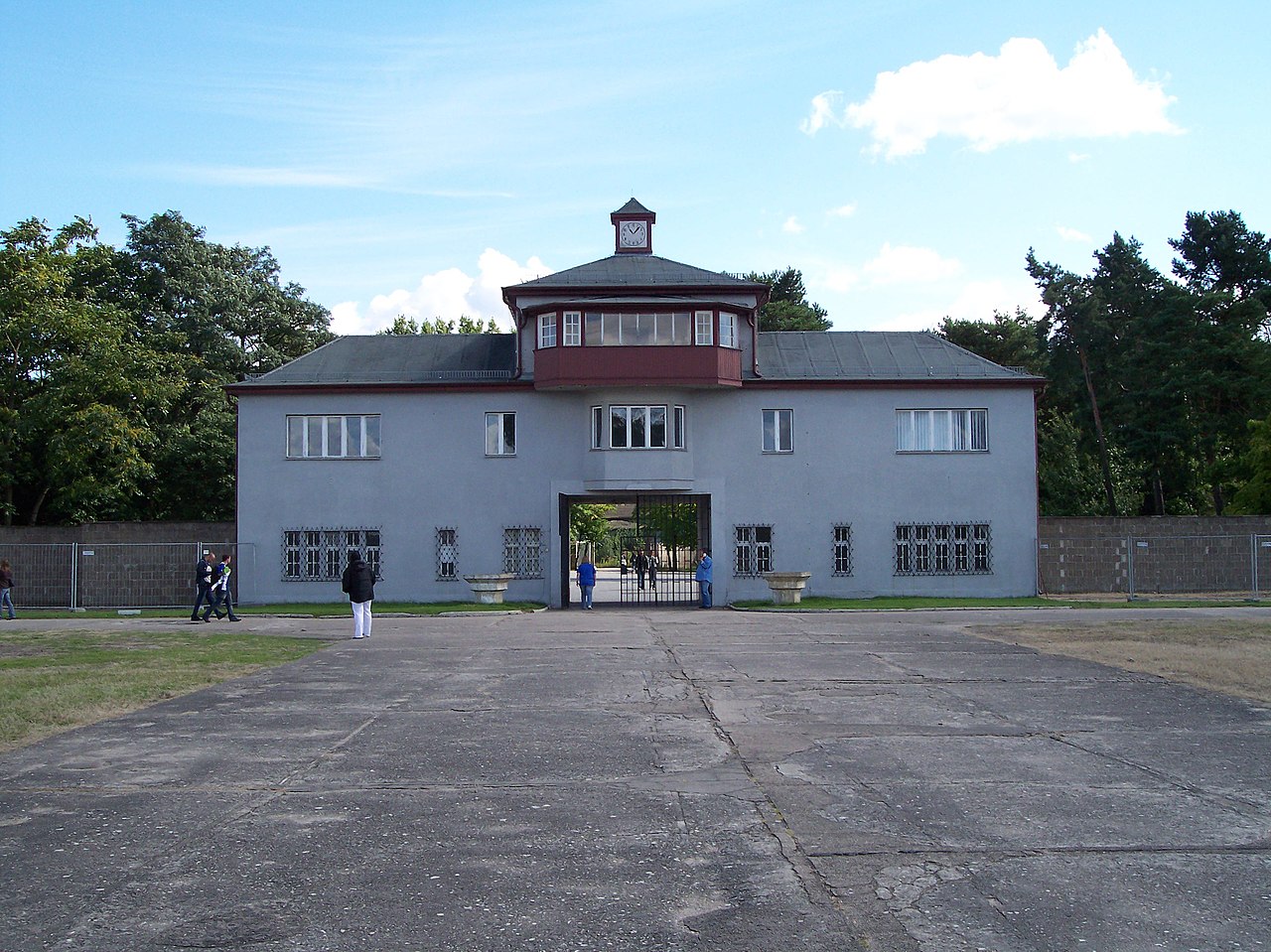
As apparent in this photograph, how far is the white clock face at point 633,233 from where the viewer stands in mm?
39781

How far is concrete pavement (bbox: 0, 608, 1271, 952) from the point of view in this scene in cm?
551

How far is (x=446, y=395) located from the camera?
3522 cm

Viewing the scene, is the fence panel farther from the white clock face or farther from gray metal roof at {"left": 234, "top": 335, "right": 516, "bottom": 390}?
the white clock face

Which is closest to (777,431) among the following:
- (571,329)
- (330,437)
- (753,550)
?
(753,550)

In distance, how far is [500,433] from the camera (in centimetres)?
3519

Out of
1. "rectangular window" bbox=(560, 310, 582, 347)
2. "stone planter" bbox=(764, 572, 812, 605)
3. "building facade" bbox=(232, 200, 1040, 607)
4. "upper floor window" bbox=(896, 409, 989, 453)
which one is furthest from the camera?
"upper floor window" bbox=(896, 409, 989, 453)

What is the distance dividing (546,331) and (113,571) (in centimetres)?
1487

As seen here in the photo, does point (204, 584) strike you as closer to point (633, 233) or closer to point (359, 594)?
point (359, 594)

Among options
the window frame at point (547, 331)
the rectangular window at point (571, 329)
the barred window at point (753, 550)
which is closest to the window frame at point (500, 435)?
the window frame at point (547, 331)

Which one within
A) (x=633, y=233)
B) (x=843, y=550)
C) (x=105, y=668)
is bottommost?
(x=105, y=668)

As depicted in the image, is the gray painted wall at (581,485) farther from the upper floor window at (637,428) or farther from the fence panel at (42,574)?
the fence panel at (42,574)

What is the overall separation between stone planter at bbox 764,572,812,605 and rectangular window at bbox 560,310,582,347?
887cm

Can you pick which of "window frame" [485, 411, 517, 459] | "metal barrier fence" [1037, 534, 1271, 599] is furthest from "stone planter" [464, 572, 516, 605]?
"metal barrier fence" [1037, 534, 1271, 599]

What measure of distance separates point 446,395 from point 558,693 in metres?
22.4
